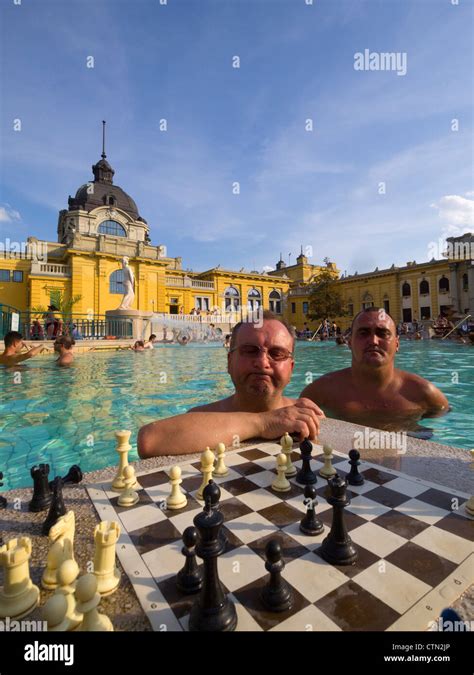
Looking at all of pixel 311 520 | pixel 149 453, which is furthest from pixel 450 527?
pixel 149 453

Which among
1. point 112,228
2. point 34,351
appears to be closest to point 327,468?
point 34,351

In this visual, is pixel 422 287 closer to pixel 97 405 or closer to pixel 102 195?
pixel 102 195

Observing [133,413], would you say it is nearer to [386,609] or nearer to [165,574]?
[165,574]

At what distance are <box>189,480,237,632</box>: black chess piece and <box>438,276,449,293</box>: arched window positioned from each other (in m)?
36.9

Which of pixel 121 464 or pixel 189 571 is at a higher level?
pixel 121 464

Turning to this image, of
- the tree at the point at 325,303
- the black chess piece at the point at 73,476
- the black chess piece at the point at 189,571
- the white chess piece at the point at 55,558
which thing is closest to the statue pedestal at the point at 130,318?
the black chess piece at the point at 73,476

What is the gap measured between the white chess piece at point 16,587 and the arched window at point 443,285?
37.3m

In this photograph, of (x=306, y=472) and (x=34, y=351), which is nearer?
(x=306, y=472)

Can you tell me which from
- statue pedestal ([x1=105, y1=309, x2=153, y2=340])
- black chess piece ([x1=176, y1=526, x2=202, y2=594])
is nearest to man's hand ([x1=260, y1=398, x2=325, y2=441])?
black chess piece ([x1=176, y1=526, x2=202, y2=594])

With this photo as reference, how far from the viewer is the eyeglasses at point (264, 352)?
240cm

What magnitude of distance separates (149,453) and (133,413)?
8.34 ft

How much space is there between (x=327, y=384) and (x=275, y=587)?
327 centimetres

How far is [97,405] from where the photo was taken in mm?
4879

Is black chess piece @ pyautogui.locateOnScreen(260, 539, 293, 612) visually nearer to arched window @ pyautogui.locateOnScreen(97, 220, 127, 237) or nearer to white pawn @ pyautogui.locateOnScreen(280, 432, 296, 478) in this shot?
white pawn @ pyautogui.locateOnScreen(280, 432, 296, 478)
